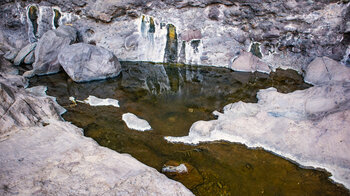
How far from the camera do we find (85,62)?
7270 mm

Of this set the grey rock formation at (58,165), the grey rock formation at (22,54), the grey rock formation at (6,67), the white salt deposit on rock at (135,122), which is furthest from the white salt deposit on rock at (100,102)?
the grey rock formation at (22,54)

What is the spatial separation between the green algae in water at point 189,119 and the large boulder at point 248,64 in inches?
13.4

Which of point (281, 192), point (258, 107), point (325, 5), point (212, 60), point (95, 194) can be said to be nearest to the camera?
point (95, 194)

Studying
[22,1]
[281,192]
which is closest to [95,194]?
[281,192]

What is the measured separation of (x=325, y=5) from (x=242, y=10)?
2640 mm

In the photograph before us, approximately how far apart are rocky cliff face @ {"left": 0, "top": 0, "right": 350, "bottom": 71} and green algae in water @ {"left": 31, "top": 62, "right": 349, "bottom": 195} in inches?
29.6

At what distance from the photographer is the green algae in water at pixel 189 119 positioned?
355 cm

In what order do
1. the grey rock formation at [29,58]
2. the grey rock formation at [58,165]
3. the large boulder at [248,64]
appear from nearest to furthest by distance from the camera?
the grey rock formation at [58,165] → the large boulder at [248,64] → the grey rock formation at [29,58]

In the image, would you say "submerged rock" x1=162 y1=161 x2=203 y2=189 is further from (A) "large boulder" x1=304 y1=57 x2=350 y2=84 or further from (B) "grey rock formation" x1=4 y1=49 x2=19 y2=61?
(B) "grey rock formation" x1=4 y1=49 x2=19 y2=61

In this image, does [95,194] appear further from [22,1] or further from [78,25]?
[22,1]

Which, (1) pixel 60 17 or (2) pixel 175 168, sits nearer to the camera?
(2) pixel 175 168

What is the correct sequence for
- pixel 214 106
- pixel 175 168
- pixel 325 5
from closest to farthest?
1. pixel 175 168
2. pixel 214 106
3. pixel 325 5

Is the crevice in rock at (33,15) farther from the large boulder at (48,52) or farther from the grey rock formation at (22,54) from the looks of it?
the large boulder at (48,52)

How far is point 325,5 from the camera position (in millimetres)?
7473
